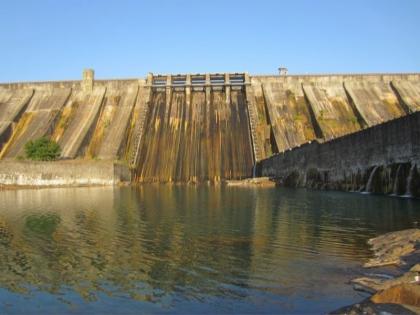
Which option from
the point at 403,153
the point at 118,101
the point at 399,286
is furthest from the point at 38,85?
the point at 399,286

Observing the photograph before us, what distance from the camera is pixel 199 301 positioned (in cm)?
806

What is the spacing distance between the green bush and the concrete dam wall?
1943 millimetres

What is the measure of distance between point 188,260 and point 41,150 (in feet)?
147

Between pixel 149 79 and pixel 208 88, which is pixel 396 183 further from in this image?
pixel 149 79

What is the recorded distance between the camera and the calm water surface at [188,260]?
8.05m

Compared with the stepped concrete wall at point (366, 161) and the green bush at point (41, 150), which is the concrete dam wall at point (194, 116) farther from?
the stepped concrete wall at point (366, 161)

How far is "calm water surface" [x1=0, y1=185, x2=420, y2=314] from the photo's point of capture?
8047 mm

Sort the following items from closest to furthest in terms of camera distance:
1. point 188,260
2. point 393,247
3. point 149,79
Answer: point 188,260, point 393,247, point 149,79

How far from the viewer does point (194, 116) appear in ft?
208

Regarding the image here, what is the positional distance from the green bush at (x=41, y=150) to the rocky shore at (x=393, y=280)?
4519 centimetres

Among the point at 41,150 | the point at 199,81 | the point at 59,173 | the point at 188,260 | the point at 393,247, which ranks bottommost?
the point at 188,260

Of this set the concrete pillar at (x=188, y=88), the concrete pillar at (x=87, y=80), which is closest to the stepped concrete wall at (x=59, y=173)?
the concrete pillar at (x=188, y=88)

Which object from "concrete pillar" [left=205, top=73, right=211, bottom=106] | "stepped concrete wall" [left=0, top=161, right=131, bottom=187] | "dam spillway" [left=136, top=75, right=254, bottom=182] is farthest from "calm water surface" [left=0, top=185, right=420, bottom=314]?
"concrete pillar" [left=205, top=73, right=211, bottom=106]

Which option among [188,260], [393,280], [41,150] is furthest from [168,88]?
[393,280]
